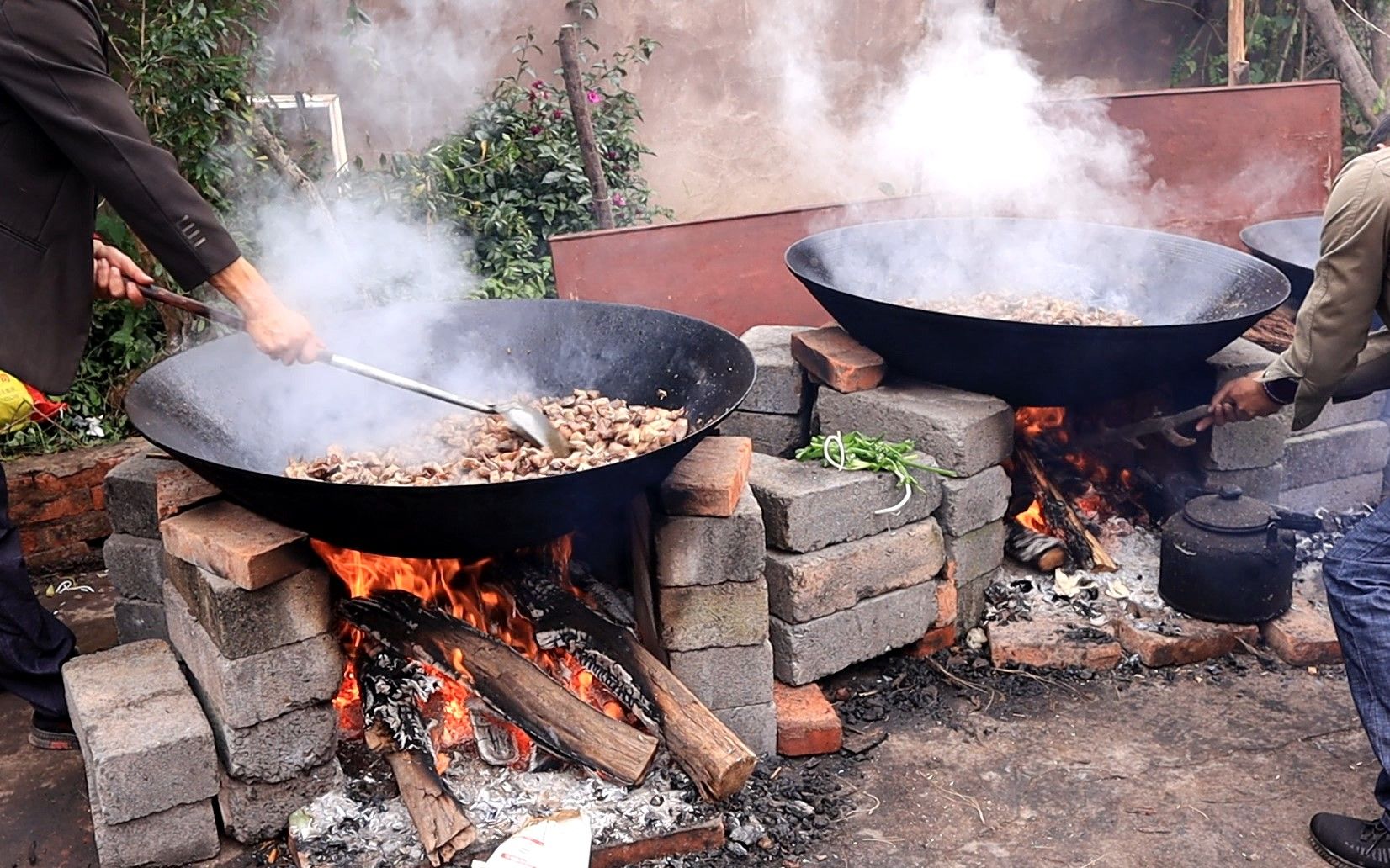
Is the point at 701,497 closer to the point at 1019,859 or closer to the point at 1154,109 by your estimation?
the point at 1019,859

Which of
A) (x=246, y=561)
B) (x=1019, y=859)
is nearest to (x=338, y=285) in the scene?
(x=246, y=561)

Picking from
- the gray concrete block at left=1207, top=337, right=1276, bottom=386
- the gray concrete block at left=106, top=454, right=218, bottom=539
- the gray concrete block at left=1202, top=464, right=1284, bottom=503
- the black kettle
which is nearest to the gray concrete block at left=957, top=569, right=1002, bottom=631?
the black kettle

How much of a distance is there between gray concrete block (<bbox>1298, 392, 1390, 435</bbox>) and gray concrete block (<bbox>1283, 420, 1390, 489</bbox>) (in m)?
0.02

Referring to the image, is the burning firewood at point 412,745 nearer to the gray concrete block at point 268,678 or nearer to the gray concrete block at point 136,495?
the gray concrete block at point 268,678

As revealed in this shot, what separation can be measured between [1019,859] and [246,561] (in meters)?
2.05

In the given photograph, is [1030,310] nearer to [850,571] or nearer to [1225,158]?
[850,571]

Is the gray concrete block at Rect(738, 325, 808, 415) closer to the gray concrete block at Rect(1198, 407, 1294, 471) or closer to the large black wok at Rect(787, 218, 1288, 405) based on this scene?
the large black wok at Rect(787, 218, 1288, 405)

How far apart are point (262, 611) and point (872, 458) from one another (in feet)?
6.16

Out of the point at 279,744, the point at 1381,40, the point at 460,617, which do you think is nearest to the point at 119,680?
the point at 279,744

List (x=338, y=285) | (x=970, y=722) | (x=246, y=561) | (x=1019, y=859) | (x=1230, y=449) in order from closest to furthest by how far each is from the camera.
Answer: (x=246, y=561) → (x=1019, y=859) → (x=970, y=722) → (x=1230, y=449) → (x=338, y=285)

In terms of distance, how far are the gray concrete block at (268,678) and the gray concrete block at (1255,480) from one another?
3170 millimetres

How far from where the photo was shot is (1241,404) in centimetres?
370

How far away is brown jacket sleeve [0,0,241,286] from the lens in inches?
99.3

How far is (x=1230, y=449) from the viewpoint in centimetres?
427
